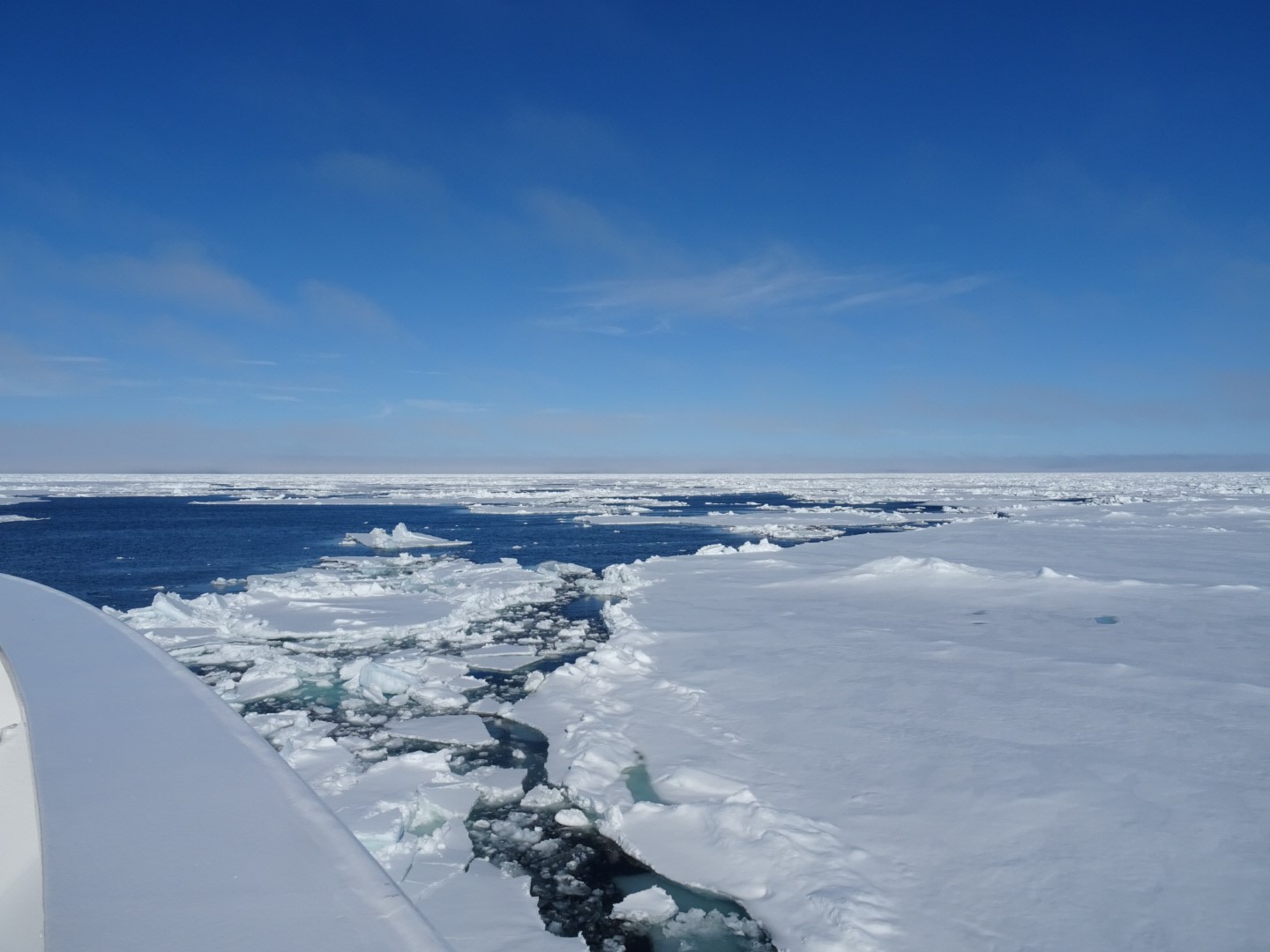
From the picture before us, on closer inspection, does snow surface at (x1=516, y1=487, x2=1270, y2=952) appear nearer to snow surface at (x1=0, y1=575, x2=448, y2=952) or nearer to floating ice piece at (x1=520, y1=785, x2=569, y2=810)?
floating ice piece at (x1=520, y1=785, x2=569, y2=810)

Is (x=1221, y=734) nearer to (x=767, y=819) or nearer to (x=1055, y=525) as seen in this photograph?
(x=767, y=819)

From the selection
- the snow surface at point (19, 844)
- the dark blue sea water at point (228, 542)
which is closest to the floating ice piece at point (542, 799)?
the snow surface at point (19, 844)

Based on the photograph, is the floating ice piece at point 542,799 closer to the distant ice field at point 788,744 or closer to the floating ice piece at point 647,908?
the distant ice field at point 788,744

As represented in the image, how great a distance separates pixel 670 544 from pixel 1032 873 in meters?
21.2

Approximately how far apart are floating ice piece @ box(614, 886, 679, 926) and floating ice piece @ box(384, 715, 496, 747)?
289 cm

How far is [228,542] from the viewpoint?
1039 inches

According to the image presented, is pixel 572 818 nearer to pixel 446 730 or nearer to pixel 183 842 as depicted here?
pixel 446 730

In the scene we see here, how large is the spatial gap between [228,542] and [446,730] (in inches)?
923

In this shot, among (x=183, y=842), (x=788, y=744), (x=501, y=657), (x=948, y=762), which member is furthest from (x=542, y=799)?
(x=501, y=657)

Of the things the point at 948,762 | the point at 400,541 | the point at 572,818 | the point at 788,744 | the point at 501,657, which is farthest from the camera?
the point at 400,541

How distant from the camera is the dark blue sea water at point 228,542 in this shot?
59.7 feet

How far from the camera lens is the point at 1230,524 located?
27.1 meters

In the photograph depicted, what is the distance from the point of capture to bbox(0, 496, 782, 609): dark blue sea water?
18203 mm

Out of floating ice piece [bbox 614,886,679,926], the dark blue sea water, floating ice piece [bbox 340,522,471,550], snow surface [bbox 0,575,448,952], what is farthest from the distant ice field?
floating ice piece [bbox 340,522,471,550]
